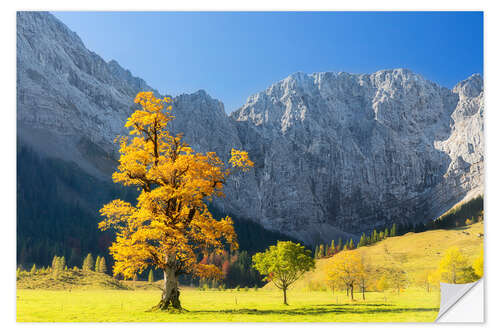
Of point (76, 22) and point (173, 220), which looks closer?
point (173, 220)

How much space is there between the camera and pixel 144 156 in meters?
15.3

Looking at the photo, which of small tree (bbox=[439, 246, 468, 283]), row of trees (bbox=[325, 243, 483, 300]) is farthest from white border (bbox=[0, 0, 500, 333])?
small tree (bbox=[439, 246, 468, 283])

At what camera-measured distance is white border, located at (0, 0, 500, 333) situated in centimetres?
1507

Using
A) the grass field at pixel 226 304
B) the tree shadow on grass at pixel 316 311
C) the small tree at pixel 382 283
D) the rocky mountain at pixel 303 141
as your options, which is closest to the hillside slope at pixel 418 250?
the grass field at pixel 226 304

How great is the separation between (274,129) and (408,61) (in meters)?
67.0

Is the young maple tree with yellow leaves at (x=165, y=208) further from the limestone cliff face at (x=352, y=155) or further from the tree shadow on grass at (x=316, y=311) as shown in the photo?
the limestone cliff face at (x=352, y=155)

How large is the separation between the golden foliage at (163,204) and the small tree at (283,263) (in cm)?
399

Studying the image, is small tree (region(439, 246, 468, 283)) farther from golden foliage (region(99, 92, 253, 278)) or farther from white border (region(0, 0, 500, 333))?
golden foliage (region(99, 92, 253, 278))

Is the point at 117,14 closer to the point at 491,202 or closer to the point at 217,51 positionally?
the point at 217,51

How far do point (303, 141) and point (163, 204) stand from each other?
8380 centimetres

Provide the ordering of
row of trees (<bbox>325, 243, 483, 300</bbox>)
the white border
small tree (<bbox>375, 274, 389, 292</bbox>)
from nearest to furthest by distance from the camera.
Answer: the white border
row of trees (<bbox>325, 243, 483, 300</bbox>)
small tree (<bbox>375, 274, 389, 292</bbox>)

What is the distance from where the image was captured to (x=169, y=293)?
15000 millimetres

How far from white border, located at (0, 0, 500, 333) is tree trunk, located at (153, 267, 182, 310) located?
687 mm

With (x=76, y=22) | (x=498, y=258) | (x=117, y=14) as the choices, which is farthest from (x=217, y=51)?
(x=498, y=258)
